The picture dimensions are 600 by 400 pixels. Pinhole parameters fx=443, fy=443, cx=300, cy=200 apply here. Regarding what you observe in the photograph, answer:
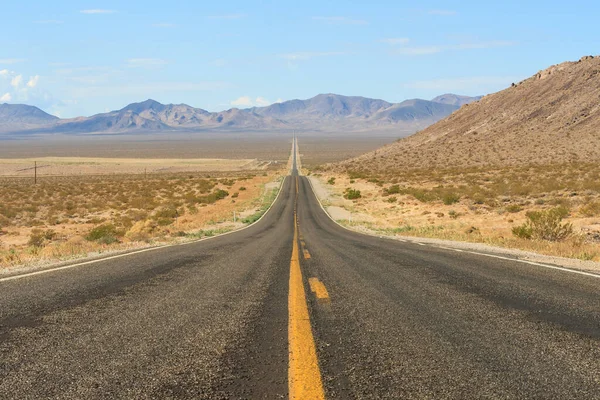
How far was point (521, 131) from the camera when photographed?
90.7 meters

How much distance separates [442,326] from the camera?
4383 mm

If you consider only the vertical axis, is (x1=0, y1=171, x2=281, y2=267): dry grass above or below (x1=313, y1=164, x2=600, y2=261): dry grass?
below

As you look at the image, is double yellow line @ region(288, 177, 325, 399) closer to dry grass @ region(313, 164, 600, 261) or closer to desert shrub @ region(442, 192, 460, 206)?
dry grass @ region(313, 164, 600, 261)

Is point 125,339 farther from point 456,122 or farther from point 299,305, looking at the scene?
point 456,122

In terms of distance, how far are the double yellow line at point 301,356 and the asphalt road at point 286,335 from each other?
7cm

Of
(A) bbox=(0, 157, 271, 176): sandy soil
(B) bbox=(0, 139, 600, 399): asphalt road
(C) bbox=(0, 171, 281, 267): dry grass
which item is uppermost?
(B) bbox=(0, 139, 600, 399): asphalt road

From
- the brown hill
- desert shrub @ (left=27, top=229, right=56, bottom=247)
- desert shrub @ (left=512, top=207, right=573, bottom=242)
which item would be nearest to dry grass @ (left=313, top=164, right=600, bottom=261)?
desert shrub @ (left=512, top=207, right=573, bottom=242)

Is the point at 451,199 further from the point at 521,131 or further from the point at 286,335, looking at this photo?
the point at 521,131

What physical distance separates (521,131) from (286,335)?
99.0 meters

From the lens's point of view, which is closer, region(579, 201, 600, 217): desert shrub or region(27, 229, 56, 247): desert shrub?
region(27, 229, 56, 247): desert shrub

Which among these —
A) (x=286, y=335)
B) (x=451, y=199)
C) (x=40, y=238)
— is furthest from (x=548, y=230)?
(x=40, y=238)

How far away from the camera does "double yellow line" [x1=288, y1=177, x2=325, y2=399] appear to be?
296 centimetres

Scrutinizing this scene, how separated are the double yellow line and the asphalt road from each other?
0.22 feet

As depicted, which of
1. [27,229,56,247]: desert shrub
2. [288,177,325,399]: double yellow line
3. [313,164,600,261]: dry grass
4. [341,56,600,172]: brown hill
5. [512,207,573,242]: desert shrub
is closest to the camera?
[288,177,325,399]: double yellow line
